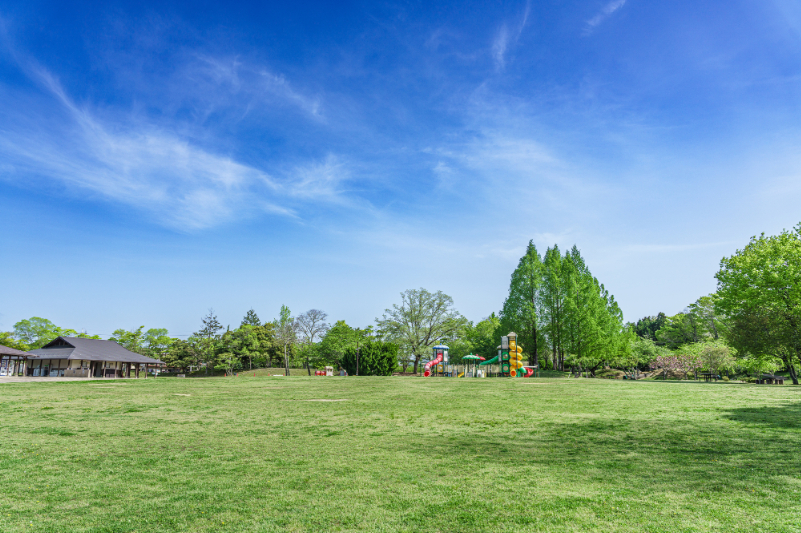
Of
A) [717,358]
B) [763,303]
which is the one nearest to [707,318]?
[717,358]

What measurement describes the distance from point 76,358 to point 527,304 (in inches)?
1845

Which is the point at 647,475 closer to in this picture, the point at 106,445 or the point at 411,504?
the point at 411,504

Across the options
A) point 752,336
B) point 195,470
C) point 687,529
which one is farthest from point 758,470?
point 752,336

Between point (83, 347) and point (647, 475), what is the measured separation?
5717 centimetres

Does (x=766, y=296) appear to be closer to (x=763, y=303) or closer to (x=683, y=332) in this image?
(x=763, y=303)

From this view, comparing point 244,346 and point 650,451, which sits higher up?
point 244,346

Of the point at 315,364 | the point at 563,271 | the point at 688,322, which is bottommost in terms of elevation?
the point at 315,364

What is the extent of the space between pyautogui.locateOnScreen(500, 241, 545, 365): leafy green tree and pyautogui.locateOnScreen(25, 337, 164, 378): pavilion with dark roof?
4180 centimetres

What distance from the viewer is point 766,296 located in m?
27.9

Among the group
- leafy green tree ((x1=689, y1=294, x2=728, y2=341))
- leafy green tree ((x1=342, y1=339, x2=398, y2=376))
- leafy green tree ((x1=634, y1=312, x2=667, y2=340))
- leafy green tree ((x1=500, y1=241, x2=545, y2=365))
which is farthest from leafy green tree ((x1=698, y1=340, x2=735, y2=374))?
leafy green tree ((x1=634, y1=312, x2=667, y2=340))

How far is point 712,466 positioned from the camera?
6.57m

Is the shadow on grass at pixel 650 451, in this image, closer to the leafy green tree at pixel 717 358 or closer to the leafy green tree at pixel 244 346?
the leafy green tree at pixel 717 358

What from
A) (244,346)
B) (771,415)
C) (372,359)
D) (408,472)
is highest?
(244,346)

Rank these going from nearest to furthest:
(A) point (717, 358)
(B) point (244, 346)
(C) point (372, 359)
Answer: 1. (A) point (717, 358)
2. (C) point (372, 359)
3. (B) point (244, 346)
